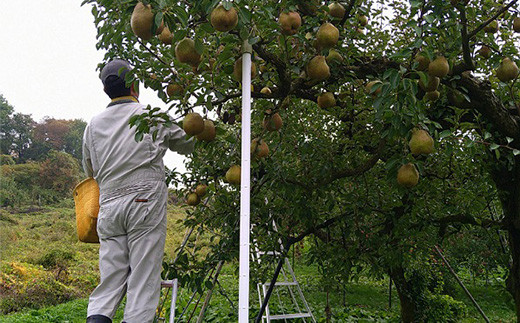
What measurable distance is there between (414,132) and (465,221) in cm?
148

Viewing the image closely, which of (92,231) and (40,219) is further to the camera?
(40,219)

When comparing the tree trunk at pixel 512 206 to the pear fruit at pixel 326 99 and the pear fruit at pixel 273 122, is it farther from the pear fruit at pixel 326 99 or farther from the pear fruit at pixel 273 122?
the pear fruit at pixel 273 122

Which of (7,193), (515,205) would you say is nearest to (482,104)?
(515,205)

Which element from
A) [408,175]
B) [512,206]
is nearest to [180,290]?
[512,206]

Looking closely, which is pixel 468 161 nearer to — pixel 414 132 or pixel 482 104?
pixel 482 104

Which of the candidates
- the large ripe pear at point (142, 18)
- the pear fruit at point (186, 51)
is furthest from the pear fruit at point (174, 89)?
the large ripe pear at point (142, 18)

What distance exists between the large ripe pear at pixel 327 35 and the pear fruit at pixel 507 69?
0.94 metres

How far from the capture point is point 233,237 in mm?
2502

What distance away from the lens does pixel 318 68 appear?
5.88 ft

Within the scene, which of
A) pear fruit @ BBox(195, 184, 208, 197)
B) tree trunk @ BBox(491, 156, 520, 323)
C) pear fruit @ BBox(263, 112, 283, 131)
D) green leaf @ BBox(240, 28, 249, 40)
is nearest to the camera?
green leaf @ BBox(240, 28, 249, 40)

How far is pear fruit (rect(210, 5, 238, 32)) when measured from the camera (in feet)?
4.22

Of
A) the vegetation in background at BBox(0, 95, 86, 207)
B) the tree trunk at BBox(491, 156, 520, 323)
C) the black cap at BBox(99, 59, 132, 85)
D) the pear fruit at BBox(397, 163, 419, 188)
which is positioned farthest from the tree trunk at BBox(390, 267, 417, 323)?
the vegetation in background at BBox(0, 95, 86, 207)

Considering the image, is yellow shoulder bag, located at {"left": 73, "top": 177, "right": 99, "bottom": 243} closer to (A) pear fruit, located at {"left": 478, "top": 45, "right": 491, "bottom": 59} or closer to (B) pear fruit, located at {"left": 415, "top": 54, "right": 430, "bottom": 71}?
(B) pear fruit, located at {"left": 415, "top": 54, "right": 430, "bottom": 71}

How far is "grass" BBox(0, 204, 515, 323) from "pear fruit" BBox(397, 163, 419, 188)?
171cm
